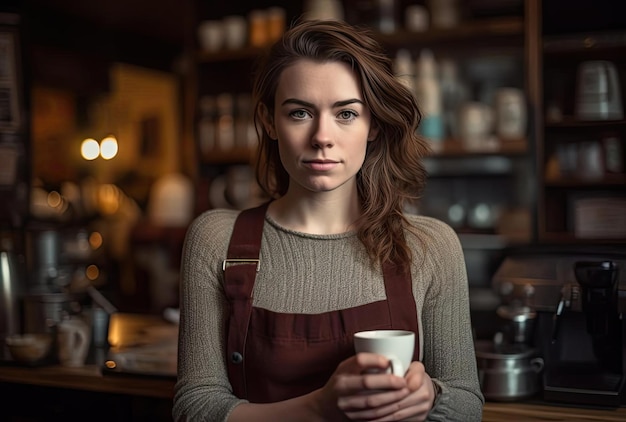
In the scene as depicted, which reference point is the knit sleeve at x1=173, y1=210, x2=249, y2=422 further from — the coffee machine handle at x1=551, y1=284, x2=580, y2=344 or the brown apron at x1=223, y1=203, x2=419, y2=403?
the coffee machine handle at x1=551, y1=284, x2=580, y2=344

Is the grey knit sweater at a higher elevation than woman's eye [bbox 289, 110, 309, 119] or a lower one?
lower

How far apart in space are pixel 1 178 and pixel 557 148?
2.59 meters

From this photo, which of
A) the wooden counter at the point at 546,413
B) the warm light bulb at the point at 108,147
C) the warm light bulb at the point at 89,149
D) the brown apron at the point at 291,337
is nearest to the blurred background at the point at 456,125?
the brown apron at the point at 291,337

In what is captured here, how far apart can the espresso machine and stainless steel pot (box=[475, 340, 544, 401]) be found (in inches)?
1.1

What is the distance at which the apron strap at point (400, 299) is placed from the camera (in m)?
1.62

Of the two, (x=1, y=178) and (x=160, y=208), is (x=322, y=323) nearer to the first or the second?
(x=1, y=178)

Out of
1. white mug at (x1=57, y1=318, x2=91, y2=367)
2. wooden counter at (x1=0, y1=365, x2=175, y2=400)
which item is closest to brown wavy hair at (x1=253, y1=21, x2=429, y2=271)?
wooden counter at (x1=0, y1=365, x2=175, y2=400)

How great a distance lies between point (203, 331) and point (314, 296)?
0.23m

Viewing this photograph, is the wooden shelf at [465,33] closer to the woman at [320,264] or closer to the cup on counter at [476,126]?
the cup on counter at [476,126]

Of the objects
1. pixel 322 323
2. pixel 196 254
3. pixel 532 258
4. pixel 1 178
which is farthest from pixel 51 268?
pixel 532 258

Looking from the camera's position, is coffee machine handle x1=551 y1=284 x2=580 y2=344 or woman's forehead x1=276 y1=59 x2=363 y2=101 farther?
coffee machine handle x1=551 y1=284 x2=580 y2=344

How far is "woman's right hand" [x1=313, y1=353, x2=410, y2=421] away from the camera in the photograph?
1366 mm

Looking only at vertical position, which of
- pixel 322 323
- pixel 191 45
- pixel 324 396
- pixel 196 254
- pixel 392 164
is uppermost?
pixel 191 45

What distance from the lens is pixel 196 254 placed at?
1714 mm
